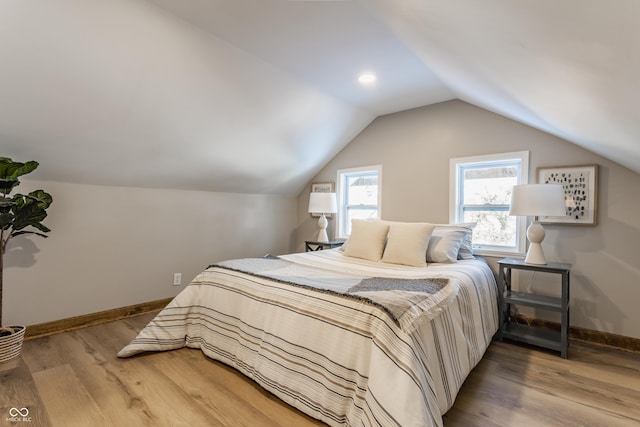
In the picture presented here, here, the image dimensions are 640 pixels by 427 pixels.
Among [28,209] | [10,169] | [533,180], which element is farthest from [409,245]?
[10,169]

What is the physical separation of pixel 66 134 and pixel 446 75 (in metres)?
3.08

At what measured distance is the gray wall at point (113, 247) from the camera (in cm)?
263

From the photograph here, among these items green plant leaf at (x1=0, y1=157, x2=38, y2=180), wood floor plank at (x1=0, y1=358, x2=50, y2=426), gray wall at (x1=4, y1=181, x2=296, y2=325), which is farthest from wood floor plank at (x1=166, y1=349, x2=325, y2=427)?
green plant leaf at (x1=0, y1=157, x2=38, y2=180)

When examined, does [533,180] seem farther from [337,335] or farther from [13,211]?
[13,211]

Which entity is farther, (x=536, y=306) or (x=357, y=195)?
(x=357, y=195)

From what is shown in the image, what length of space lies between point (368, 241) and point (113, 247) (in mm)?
2528

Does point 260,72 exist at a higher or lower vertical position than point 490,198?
higher

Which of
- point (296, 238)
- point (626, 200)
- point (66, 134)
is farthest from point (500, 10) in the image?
point (296, 238)

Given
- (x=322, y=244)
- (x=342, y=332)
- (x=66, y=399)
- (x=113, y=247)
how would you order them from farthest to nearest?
(x=322, y=244)
(x=113, y=247)
(x=66, y=399)
(x=342, y=332)

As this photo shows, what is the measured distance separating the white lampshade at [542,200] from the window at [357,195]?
1745 millimetres

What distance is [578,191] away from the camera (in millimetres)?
2758

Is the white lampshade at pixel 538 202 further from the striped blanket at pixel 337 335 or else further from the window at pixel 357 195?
the window at pixel 357 195

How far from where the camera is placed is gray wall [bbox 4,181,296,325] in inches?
104

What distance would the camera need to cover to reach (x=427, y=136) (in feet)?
12.0
